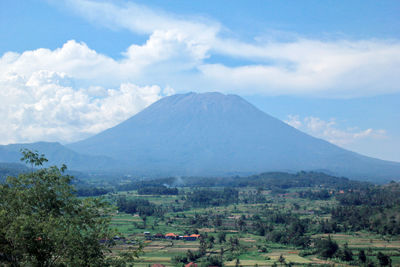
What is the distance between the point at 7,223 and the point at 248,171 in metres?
172

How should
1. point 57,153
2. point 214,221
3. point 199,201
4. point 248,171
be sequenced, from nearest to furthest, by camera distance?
point 214,221 → point 199,201 → point 248,171 → point 57,153

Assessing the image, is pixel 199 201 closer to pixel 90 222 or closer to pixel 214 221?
pixel 214 221

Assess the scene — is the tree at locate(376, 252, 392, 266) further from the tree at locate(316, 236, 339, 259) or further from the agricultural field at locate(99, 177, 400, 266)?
the tree at locate(316, 236, 339, 259)

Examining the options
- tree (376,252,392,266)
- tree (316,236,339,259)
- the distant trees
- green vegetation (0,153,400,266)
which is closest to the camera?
green vegetation (0,153,400,266)

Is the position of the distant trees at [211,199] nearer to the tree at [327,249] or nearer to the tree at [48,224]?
the tree at [327,249]

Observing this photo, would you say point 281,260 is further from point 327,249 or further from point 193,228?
point 193,228

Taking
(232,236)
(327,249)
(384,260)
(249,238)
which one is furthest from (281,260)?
(232,236)

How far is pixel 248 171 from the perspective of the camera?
588 ft

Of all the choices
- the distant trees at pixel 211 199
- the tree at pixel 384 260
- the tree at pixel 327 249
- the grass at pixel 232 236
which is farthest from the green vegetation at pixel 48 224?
the distant trees at pixel 211 199

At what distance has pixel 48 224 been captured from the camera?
9.62 metres

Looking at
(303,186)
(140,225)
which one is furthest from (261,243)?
(303,186)

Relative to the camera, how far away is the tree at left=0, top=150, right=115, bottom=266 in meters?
9.52

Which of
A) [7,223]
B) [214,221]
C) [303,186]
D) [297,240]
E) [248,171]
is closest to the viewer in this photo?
[7,223]

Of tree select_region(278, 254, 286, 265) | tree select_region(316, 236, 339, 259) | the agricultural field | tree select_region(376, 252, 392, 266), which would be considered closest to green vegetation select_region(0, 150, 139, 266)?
the agricultural field
